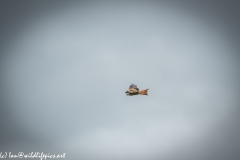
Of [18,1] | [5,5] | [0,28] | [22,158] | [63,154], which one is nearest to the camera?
[22,158]

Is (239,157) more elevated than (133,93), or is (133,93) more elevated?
(133,93)

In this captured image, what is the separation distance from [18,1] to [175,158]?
131 feet

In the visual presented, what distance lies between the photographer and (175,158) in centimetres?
2220

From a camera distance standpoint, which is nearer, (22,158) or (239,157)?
(22,158)

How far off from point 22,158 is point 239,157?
781 inches

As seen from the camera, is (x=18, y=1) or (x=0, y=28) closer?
(x=0, y=28)

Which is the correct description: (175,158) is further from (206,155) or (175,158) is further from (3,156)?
(3,156)

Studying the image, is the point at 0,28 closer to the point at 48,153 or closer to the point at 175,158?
the point at 48,153

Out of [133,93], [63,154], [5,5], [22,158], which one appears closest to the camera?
[133,93]

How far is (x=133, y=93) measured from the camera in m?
9.96

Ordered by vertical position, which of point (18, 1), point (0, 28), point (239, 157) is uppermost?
point (18, 1)

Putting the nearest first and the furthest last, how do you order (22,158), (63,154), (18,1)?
(22,158)
(63,154)
(18,1)

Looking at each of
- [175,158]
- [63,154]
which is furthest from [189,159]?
[63,154]

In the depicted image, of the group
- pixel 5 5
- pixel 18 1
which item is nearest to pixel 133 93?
pixel 5 5
